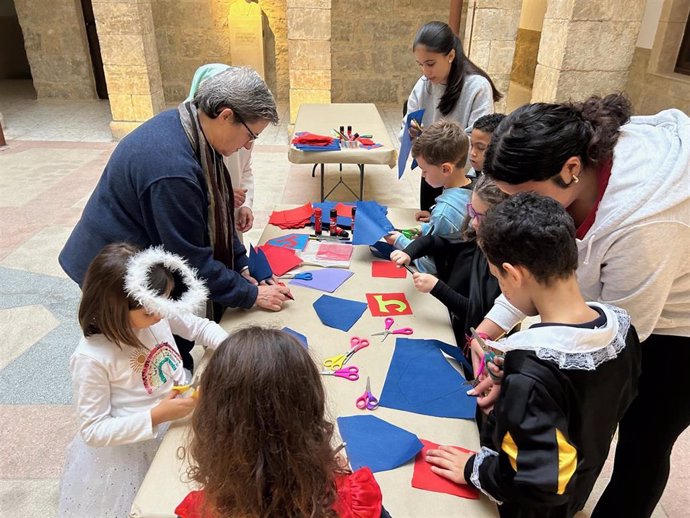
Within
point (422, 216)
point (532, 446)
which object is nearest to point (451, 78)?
point (422, 216)

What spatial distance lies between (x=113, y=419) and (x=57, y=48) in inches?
394

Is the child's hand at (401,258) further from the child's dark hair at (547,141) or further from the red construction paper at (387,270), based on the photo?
the child's dark hair at (547,141)

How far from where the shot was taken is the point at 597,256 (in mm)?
1256

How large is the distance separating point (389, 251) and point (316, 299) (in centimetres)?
53

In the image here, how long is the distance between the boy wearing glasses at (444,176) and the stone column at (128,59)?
17.9 ft

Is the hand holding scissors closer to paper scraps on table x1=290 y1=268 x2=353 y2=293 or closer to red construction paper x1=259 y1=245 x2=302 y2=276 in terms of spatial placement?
paper scraps on table x1=290 y1=268 x2=353 y2=293

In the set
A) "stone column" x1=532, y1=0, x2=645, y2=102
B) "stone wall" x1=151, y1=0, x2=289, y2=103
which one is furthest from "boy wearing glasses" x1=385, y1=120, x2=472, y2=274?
"stone wall" x1=151, y1=0, x2=289, y2=103

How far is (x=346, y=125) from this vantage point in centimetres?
477

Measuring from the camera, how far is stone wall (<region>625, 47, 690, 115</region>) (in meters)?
6.20

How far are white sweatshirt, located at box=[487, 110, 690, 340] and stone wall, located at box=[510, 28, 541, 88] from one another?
1092 centimetres

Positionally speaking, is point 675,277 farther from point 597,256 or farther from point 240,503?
point 240,503

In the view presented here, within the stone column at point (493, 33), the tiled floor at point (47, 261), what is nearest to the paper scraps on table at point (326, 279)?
the tiled floor at point (47, 261)

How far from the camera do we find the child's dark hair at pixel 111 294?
Result: 4.28ft

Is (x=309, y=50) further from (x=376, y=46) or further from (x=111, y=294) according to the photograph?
(x=111, y=294)
